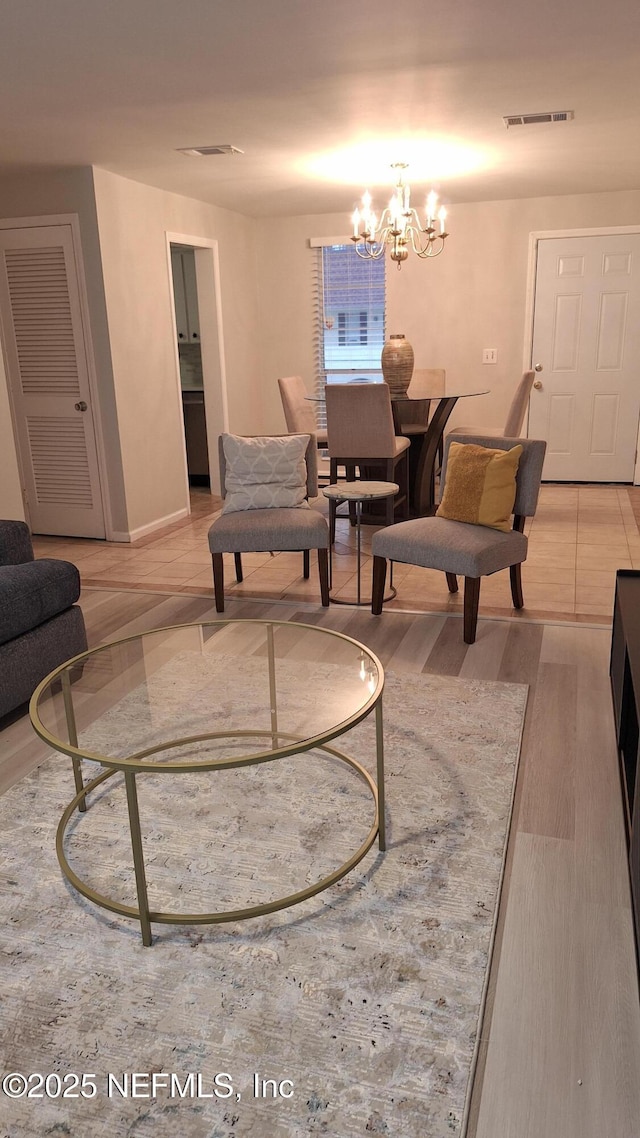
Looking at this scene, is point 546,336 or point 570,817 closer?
point 570,817

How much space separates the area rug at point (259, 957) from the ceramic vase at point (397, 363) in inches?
138

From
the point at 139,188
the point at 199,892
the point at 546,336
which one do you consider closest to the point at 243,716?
the point at 199,892

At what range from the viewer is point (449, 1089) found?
1.43 meters

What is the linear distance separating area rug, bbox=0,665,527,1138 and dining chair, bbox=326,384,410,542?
2543 millimetres

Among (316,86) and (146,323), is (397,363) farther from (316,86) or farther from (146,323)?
(316,86)

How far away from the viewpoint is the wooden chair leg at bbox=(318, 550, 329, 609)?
395cm

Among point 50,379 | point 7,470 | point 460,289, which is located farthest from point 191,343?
point 7,470

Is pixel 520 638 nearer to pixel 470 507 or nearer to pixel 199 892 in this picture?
pixel 470 507

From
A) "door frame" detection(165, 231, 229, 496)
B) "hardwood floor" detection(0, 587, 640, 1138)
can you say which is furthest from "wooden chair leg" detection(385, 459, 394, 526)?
"door frame" detection(165, 231, 229, 496)

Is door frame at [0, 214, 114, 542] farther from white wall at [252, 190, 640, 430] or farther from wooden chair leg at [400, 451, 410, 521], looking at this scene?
white wall at [252, 190, 640, 430]

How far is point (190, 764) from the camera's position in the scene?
5.40ft

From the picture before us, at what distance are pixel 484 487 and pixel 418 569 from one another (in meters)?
1.15

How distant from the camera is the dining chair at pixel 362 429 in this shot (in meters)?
4.83

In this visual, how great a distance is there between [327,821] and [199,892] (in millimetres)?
429
